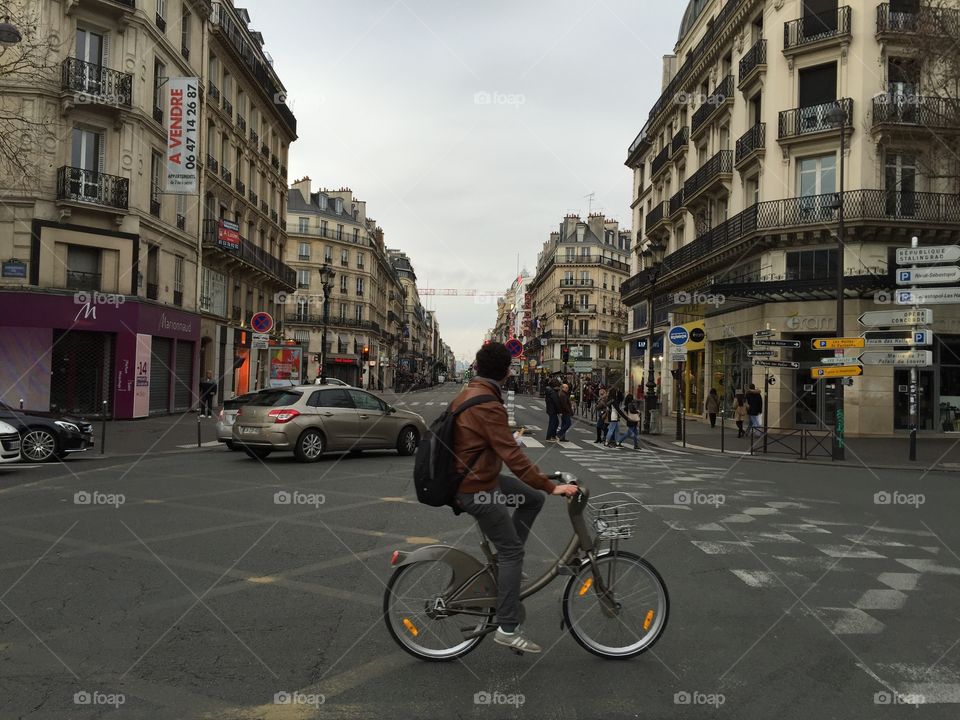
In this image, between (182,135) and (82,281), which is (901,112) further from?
(82,281)

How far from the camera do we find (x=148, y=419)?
80.7 feet

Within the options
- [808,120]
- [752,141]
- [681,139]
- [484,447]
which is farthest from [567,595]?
[681,139]

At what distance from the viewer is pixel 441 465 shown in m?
3.88

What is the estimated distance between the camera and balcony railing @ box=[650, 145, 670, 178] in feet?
125

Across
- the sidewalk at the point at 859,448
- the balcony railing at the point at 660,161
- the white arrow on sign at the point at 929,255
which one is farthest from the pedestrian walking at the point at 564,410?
the balcony railing at the point at 660,161

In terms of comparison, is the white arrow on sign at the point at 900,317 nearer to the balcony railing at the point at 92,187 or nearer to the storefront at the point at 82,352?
the storefront at the point at 82,352

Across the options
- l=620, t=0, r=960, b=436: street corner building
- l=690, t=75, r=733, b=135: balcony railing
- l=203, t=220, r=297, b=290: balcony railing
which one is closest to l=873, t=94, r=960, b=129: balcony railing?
l=620, t=0, r=960, b=436: street corner building

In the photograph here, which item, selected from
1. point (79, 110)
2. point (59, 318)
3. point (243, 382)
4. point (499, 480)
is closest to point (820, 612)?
point (499, 480)

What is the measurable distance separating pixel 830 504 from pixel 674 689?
24.6 feet

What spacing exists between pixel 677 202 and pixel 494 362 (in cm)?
3362

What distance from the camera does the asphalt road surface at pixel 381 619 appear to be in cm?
355

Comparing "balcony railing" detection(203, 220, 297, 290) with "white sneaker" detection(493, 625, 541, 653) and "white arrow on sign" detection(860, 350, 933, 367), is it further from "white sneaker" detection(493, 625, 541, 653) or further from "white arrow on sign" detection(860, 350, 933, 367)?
"white sneaker" detection(493, 625, 541, 653)

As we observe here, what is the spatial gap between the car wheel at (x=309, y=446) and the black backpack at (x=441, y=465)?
991 cm

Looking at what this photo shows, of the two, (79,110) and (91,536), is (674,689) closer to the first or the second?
(91,536)
